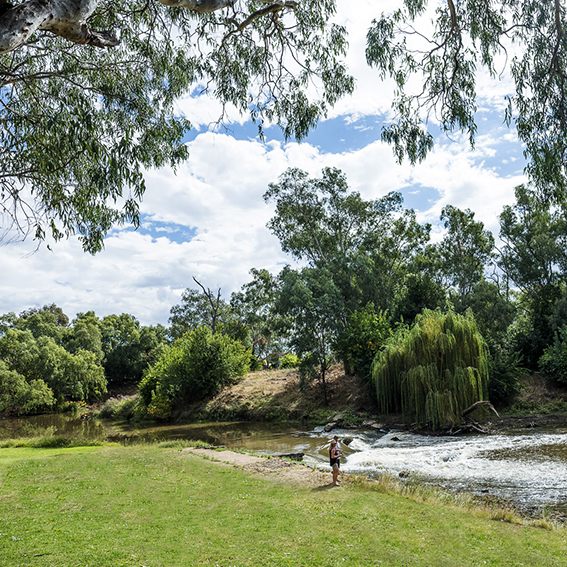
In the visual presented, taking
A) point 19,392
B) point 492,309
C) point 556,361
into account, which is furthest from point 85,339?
point 556,361

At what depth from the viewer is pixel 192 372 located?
1227 inches

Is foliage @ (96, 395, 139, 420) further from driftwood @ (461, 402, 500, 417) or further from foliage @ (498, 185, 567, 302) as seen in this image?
foliage @ (498, 185, 567, 302)

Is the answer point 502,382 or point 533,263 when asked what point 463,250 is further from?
point 502,382

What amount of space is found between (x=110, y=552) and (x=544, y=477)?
372 inches

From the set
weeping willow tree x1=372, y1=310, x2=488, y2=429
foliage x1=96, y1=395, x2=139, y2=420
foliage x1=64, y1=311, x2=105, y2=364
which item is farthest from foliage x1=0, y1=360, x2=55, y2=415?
weeping willow tree x1=372, y1=310, x2=488, y2=429

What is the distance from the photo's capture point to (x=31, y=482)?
9297 millimetres

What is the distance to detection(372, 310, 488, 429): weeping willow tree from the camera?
1708 cm

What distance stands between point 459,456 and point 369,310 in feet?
46.7

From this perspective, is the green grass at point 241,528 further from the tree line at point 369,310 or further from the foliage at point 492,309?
the foliage at point 492,309

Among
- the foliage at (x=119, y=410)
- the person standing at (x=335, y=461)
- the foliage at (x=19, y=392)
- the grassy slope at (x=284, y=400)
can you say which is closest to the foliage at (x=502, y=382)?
the grassy slope at (x=284, y=400)

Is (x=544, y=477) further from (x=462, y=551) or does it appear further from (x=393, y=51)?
(x=393, y=51)

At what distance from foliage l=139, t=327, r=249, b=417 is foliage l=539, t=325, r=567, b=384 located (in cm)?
2036

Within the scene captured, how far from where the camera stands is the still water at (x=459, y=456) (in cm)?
937

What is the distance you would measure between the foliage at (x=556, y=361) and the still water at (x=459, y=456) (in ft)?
20.7
